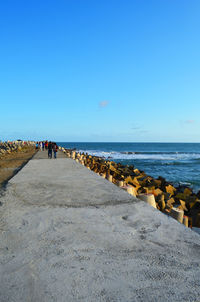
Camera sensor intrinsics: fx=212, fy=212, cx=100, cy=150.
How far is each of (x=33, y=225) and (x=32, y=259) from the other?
0.80 meters

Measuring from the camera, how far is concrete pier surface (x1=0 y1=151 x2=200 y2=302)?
4.76ft

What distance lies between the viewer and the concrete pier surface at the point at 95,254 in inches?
57.1

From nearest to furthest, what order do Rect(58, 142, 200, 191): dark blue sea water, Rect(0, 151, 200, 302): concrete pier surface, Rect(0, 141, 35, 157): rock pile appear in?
Rect(0, 151, 200, 302): concrete pier surface < Rect(58, 142, 200, 191): dark blue sea water < Rect(0, 141, 35, 157): rock pile

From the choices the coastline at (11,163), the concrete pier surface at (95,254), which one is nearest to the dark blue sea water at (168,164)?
the coastline at (11,163)

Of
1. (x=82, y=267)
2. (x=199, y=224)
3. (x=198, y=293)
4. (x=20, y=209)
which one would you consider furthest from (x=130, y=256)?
(x=199, y=224)

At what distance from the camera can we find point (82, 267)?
1.73 metres

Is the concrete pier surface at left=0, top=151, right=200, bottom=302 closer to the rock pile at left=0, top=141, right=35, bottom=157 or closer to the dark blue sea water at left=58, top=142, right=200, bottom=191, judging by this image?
the dark blue sea water at left=58, top=142, right=200, bottom=191

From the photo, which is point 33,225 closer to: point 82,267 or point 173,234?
point 82,267

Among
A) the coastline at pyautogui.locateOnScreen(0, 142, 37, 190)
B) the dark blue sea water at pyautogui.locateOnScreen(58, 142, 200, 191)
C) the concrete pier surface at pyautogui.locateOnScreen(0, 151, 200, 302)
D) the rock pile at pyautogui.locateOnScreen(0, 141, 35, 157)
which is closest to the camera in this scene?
the concrete pier surface at pyautogui.locateOnScreen(0, 151, 200, 302)

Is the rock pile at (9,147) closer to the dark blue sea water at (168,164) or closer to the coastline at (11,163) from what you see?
the coastline at (11,163)

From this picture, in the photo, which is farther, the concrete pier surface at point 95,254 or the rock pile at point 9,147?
the rock pile at point 9,147

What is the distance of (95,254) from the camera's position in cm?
193

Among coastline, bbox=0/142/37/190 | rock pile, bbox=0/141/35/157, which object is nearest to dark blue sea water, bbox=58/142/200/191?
coastline, bbox=0/142/37/190

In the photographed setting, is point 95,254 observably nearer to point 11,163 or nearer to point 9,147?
point 11,163
